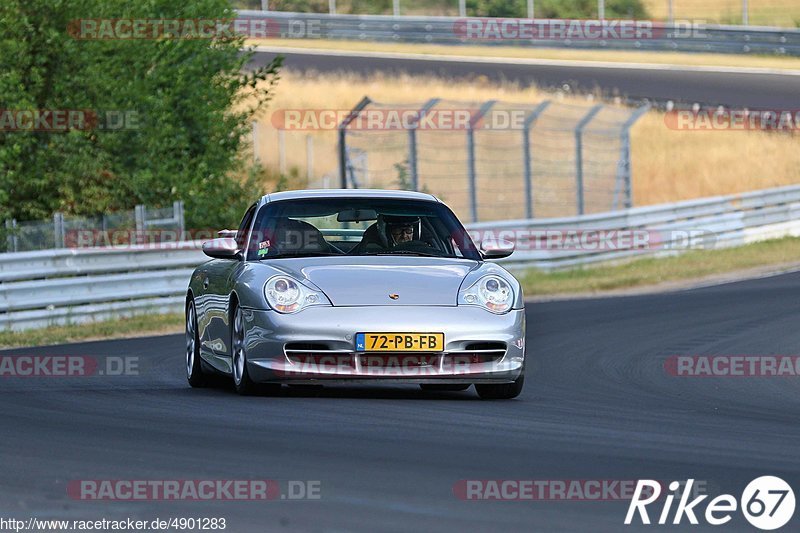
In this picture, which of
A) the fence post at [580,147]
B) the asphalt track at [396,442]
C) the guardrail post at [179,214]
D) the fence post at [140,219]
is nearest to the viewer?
the asphalt track at [396,442]

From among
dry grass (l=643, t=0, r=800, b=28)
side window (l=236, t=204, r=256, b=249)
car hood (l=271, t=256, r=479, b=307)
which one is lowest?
car hood (l=271, t=256, r=479, b=307)

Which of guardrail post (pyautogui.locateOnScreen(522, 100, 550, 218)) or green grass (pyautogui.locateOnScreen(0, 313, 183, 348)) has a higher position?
guardrail post (pyautogui.locateOnScreen(522, 100, 550, 218))

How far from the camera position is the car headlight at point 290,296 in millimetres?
9680

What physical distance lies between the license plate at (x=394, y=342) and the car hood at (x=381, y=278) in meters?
0.20

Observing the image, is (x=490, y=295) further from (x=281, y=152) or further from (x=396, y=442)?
(x=281, y=152)

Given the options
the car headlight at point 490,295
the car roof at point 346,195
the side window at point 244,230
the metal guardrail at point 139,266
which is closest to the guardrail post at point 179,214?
the metal guardrail at point 139,266

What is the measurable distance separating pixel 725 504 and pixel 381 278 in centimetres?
406

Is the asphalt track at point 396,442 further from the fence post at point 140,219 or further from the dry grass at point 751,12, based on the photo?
the dry grass at point 751,12

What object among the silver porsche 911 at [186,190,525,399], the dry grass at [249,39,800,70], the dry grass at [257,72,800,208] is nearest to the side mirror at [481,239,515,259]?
the silver porsche 911 at [186,190,525,399]

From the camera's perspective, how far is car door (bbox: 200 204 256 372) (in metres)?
10.5

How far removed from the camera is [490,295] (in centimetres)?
995

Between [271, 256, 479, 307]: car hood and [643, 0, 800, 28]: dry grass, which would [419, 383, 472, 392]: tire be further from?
[643, 0, 800, 28]: dry grass

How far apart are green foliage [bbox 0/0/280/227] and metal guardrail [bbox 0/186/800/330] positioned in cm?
329

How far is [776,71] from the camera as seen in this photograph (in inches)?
1690
